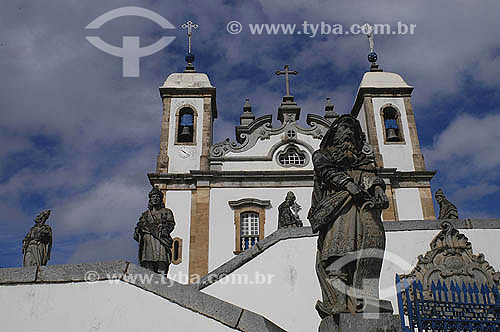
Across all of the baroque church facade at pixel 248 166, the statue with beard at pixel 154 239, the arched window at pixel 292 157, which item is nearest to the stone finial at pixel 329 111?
the baroque church facade at pixel 248 166

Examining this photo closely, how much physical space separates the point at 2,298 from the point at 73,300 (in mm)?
901

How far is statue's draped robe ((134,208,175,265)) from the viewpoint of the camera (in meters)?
7.70

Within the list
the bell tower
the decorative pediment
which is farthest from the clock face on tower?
the decorative pediment

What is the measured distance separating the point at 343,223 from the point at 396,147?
16.2 m

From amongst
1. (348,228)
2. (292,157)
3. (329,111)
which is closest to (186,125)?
(292,157)

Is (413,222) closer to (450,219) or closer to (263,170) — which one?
(450,219)

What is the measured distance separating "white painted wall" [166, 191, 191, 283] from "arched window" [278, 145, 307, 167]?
13.8ft

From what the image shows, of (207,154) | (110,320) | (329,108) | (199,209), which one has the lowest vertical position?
(110,320)

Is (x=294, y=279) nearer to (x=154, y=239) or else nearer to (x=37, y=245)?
(x=154, y=239)

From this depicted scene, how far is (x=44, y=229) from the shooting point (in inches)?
350

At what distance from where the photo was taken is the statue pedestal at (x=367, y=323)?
3.99 m

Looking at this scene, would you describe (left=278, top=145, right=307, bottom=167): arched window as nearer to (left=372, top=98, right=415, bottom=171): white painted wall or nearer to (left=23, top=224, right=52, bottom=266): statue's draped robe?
(left=372, top=98, right=415, bottom=171): white painted wall

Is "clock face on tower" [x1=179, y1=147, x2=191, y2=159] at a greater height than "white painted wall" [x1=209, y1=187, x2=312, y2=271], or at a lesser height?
greater

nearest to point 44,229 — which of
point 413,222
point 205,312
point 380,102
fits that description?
point 205,312
